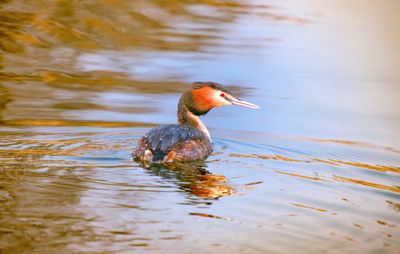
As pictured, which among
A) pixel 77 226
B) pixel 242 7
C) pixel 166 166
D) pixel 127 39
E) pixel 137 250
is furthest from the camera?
pixel 242 7

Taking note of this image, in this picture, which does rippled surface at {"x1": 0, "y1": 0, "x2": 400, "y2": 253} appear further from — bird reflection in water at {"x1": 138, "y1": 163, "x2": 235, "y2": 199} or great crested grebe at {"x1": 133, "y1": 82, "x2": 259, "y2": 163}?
great crested grebe at {"x1": 133, "y1": 82, "x2": 259, "y2": 163}

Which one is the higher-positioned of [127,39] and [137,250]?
[127,39]

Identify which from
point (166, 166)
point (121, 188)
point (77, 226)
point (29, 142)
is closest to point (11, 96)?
point (29, 142)

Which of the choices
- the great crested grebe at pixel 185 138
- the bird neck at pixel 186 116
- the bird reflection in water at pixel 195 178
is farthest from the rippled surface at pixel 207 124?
the bird neck at pixel 186 116

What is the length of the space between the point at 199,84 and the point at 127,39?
4.46 m

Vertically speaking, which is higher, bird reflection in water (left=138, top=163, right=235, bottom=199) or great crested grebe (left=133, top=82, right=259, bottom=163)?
great crested grebe (left=133, top=82, right=259, bottom=163)

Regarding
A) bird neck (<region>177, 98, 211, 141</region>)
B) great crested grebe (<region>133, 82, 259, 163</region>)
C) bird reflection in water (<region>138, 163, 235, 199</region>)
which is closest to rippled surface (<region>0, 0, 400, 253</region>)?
bird reflection in water (<region>138, 163, 235, 199</region>)

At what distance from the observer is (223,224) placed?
6.80 metres

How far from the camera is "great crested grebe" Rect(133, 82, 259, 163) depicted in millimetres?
8727

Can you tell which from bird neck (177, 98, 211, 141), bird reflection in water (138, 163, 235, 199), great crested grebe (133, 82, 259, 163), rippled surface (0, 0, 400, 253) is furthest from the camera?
bird neck (177, 98, 211, 141)

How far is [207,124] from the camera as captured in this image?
1071 centimetres

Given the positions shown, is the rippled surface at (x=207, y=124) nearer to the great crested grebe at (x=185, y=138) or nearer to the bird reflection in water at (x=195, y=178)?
the bird reflection in water at (x=195, y=178)

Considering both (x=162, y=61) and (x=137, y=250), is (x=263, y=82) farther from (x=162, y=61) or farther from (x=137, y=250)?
(x=137, y=250)

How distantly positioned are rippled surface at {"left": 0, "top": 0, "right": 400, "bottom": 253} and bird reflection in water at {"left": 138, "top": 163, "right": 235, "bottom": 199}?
0.02 m
